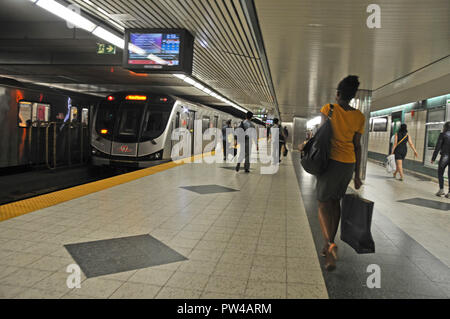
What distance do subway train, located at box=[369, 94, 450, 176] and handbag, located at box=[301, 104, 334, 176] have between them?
30.5 feet

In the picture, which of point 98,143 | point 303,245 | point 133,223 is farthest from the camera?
point 98,143

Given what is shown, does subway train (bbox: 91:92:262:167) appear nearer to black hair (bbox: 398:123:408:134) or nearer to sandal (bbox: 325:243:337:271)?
black hair (bbox: 398:123:408:134)

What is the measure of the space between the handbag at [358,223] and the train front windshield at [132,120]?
7885mm

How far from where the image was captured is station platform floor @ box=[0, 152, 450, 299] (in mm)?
2664

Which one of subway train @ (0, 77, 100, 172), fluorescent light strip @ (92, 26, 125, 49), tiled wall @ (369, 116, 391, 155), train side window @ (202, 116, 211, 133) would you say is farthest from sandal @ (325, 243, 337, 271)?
tiled wall @ (369, 116, 391, 155)

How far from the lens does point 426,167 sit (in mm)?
11305

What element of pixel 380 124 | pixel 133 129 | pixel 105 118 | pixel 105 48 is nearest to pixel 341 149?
pixel 133 129

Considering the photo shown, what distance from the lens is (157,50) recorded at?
7301 millimetres

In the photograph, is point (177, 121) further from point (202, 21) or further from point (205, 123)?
point (202, 21)

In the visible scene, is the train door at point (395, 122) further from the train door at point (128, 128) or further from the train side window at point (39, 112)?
the train side window at point (39, 112)

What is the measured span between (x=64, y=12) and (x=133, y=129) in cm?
435
